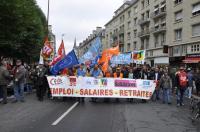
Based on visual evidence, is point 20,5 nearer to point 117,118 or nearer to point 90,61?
point 90,61

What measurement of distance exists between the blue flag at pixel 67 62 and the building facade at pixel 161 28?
28.5m

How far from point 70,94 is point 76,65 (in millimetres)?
1773

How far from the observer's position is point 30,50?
34406 mm

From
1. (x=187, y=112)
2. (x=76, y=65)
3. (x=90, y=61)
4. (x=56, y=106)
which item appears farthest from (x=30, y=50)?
(x=187, y=112)

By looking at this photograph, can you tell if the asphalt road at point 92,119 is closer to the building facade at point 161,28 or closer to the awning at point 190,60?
the awning at point 190,60

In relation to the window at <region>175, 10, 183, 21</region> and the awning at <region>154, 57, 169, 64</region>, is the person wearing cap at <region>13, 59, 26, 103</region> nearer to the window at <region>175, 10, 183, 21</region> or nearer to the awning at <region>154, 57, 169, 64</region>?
the window at <region>175, 10, 183, 21</region>

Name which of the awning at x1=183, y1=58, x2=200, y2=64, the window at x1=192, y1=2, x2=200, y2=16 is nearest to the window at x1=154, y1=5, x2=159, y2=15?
the window at x1=192, y1=2, x2=200, y2=16

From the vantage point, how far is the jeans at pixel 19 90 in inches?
588

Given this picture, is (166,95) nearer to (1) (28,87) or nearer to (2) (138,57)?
(1) (28,87)

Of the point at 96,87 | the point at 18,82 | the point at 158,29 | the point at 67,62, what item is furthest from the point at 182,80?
the point at 158,29

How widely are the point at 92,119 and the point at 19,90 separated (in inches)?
243

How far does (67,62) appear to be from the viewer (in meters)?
15.8

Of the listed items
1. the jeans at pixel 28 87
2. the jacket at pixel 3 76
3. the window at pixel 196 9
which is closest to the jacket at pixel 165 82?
the jacket at pixel 3 76

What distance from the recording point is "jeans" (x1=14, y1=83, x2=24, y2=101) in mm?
14938
